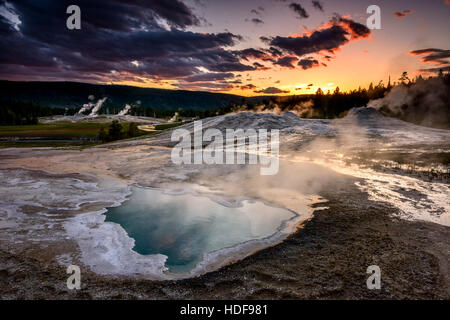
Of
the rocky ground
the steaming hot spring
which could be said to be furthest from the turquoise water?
the rocky ground

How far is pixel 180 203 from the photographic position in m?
13.5

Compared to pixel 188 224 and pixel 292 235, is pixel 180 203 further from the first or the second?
pixel 292 235

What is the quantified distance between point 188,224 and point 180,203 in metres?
2.74

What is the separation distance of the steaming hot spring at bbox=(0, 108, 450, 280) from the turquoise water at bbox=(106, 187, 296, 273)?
4cm

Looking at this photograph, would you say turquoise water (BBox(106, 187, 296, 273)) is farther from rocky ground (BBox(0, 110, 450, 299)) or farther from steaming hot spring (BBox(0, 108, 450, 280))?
rocky ground (BBox(0, 110, 450, 299))

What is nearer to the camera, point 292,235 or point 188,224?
point 292,235

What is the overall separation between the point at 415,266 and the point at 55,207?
13.9 m

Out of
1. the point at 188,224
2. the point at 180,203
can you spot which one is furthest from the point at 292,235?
the point at 180,203

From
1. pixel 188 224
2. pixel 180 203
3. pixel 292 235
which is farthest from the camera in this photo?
pixel 180 203

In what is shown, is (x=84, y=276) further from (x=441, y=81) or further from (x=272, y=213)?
(x=441, y=81)

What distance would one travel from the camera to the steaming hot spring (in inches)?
320

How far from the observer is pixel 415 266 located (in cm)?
699

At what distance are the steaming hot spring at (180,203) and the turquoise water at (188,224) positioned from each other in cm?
4

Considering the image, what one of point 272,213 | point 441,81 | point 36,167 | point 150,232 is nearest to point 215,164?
point 272,213
